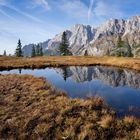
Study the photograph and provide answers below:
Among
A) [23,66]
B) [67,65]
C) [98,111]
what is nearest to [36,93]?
[98,111]

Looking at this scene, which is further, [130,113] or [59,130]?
[130,113]

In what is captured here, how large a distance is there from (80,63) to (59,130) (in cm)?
4892

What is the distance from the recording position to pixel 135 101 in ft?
72.2

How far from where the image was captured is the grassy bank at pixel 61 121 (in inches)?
505

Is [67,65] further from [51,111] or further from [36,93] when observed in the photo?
[51,111]

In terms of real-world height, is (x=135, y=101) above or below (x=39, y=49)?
below

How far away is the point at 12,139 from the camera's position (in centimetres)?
1229

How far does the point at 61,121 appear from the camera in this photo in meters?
14.5

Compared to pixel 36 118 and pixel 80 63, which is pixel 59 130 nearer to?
pixel 36 118

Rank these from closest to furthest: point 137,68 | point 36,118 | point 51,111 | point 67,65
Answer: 1. point 36,118
2. point 51,111
3. point 137,68
4. point 67,65

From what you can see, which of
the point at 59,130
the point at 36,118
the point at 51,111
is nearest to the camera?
the point at 59,130

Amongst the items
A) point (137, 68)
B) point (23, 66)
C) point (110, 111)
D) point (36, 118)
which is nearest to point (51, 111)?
point (36, 118)

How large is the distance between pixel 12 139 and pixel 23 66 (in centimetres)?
4384

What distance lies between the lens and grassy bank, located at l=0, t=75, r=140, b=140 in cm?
1282
